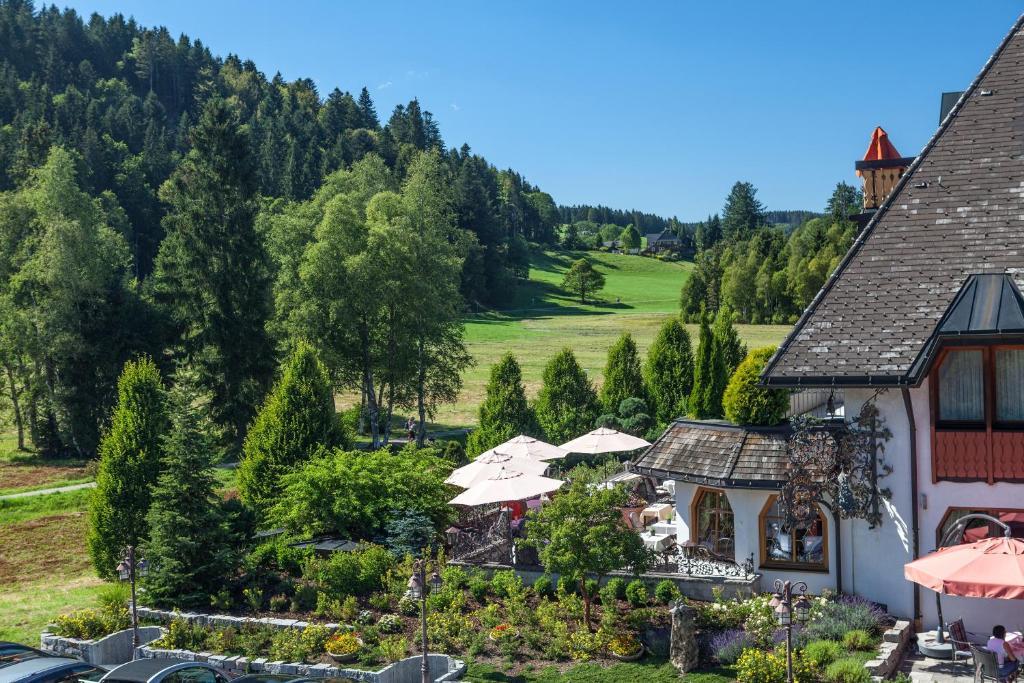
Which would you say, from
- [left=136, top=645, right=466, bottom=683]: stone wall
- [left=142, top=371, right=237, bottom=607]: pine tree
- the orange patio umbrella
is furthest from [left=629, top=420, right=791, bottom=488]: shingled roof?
[left=142, top=371, right=237, bottom=607]: pine tree

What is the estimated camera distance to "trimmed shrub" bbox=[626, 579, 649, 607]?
19078 millimetres

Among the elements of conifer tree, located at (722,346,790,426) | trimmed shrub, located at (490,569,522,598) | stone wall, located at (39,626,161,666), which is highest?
conifer tree, located at (722,346,790,426)

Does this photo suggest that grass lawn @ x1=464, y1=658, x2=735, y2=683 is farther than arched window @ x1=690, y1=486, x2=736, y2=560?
No

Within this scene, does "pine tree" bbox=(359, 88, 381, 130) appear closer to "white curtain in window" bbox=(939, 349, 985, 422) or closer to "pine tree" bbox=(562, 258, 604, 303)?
"pine tree" bbox=(562, 258, 604, 303)

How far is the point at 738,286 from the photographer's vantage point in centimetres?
10144

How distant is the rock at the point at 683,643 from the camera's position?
1660 centimetres

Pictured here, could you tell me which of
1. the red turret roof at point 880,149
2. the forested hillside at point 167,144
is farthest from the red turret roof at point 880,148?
the forested hillside at point 167,144

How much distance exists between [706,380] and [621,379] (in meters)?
3.79

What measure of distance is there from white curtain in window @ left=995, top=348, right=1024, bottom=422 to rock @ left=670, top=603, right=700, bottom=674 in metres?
6.69

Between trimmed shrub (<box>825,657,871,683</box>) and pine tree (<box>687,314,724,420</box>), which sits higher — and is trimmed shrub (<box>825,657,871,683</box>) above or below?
below

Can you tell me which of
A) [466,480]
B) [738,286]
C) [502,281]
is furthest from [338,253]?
[502,281]

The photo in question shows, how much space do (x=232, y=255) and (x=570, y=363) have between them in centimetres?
1911

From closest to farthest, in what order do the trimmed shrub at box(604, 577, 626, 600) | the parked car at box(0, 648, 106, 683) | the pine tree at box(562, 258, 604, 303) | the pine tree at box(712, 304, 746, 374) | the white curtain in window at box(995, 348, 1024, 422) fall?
the parked car at box(0, 648, 106, 683) → the white curtain in window at box(995, 348, 1024, 422) → the trimmed shrub at box(604, 577, 626, 600) → the pine tree at box(712, 304, 746, 374) → the pine tree at box(562, 258, 604, 303)

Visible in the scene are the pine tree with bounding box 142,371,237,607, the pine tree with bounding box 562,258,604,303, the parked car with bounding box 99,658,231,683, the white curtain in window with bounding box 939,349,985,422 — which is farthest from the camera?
the pine tree with bounding box 562,258,604,303
